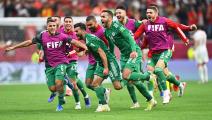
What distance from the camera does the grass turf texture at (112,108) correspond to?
16891mm

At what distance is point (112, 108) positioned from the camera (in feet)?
63.8

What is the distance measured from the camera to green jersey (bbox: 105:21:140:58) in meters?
18.1

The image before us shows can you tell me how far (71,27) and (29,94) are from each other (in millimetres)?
5534

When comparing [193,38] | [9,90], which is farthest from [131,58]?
[193,38]

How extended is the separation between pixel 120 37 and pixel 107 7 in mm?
17247

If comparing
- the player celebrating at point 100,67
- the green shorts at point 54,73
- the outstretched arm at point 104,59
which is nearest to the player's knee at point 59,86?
the green shorts at point 54,73

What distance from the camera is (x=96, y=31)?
60.8 feet

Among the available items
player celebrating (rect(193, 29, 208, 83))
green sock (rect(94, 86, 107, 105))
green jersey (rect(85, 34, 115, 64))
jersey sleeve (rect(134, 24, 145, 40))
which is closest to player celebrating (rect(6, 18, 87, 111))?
green jersey (rect(85, 34, 115, 64))

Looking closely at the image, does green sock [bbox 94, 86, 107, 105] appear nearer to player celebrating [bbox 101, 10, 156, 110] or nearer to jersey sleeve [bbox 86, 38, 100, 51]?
player celebrating [bbox 101, 10, 156, 110]

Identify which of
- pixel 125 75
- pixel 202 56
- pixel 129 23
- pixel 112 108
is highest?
pixel 129 23

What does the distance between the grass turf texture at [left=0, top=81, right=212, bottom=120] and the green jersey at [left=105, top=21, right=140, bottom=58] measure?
60.9 inches

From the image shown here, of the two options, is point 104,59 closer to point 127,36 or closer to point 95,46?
point 95,46

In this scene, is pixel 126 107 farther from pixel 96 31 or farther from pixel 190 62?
pixel 190 62

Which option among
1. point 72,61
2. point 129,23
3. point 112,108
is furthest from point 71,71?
point 129,23
